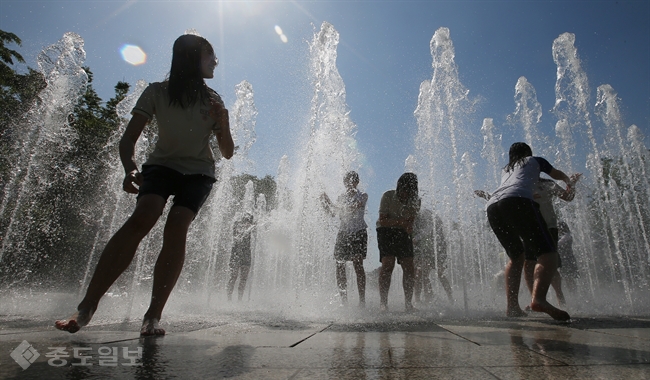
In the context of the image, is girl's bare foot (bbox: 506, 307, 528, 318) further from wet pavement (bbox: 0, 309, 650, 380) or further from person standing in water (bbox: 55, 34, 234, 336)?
person standing in water (bbox: 55, 34, 234, 336)

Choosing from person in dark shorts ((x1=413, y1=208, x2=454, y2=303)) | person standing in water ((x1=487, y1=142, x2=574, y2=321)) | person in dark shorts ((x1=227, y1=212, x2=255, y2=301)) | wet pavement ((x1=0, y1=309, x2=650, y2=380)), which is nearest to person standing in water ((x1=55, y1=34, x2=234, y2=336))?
wet pavement ((x1=0, y1=309, x2=650, y2=380))

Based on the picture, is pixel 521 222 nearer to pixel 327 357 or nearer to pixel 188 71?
pixel 327 357

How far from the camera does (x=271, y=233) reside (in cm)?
1314

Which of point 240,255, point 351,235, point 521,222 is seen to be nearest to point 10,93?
point 240,255

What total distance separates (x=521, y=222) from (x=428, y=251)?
3.30 meters

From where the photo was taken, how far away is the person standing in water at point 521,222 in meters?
3.08

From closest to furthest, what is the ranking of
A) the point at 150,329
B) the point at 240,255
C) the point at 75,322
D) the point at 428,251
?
the point at 75,322, the point at 150,329, the point at 428,251, the point at 240,255

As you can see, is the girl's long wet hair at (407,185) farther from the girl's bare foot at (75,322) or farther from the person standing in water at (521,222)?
the girl's bare foot at (75,322)

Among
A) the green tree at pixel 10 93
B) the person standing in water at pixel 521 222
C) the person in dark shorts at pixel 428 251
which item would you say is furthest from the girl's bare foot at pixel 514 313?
the green tree at pixel 10 93

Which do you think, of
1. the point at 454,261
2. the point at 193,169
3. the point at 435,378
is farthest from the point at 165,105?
the point at 454,261

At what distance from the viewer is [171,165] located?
214 cm

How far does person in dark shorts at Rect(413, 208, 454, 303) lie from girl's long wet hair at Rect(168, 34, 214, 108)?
15.1 ft

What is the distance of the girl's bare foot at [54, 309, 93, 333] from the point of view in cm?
162

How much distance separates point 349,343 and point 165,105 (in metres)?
1.66
